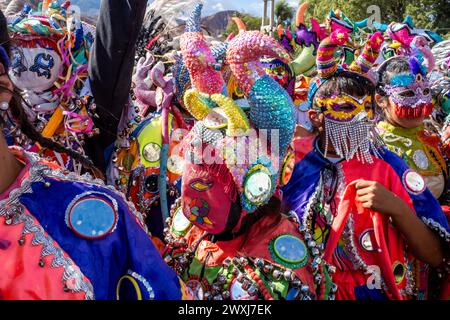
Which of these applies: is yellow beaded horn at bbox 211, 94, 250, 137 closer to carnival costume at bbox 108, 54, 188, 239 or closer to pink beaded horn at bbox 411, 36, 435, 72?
carnival costume at bbox 108, 54, 188, 239

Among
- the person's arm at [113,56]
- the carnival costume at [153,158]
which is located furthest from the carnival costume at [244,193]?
the carnival costume at [153,158]

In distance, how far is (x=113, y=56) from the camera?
2016 mm

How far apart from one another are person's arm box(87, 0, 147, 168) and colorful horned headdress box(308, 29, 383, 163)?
87 cm

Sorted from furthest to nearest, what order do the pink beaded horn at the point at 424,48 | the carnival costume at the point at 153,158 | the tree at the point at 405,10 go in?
1. the tree at the point at 405,10
2. the pink beaded horn at the point at 424,48
3. the carnival costume at the point at 153,158

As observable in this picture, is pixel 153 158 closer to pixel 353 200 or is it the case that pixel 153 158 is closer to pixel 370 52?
pixel 353 200

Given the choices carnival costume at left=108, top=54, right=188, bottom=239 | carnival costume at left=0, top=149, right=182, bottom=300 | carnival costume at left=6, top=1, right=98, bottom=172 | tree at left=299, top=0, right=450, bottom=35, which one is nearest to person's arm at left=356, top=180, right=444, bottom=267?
carnival costume at left=108, top=54, right=188, bottom=239

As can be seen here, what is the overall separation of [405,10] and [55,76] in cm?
2014

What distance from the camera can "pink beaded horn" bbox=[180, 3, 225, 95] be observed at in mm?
1814

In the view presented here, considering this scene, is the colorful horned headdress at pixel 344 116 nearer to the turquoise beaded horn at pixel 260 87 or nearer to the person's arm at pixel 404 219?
the person's arm at pixel 404 219

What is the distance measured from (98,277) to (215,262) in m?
0.63

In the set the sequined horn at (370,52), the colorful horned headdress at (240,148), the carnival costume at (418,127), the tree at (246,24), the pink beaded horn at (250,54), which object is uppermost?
the pink beaded horn at (250,54)

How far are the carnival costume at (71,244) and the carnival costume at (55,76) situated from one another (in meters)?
1.01

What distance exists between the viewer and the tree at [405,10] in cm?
1925

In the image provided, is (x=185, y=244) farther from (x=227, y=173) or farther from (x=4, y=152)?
(x=4, y=152)
